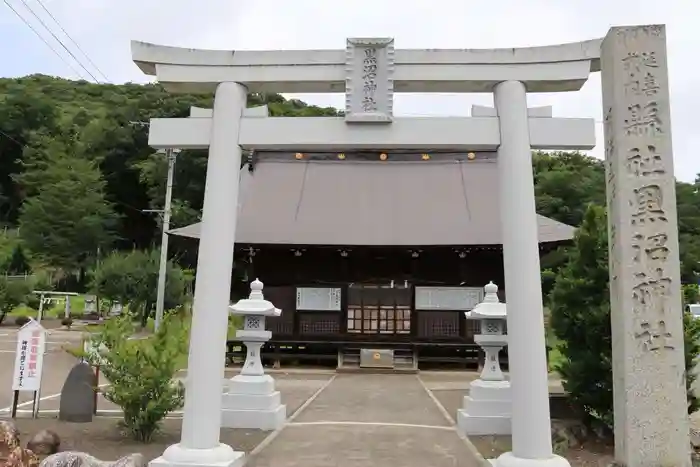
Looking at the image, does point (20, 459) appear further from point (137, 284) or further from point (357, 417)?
point (137, 284)

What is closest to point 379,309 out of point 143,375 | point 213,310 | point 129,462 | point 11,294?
point 143,375

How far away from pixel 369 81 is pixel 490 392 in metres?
5.01

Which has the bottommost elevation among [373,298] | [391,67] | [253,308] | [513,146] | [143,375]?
[143,375]

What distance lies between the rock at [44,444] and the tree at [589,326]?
20.4 feet

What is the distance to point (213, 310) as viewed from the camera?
5.75m

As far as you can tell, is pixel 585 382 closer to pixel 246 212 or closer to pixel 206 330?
pixel 206 330

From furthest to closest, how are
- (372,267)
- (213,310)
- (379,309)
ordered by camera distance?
(372,267) → (379,309) → (213,310)

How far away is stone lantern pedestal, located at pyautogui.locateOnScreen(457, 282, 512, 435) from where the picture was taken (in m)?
→ 8.33

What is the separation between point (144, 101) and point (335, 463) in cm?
5026

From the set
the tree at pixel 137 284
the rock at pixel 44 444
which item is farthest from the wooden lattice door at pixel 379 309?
the rock at pixel 44 444

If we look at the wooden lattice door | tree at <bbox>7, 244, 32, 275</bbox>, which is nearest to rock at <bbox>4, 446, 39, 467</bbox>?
the wooden lattice door

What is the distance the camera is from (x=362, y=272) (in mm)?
18875

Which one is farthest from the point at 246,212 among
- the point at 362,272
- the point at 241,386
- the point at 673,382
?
the point at 673,382

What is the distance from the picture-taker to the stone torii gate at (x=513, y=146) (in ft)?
17.5
